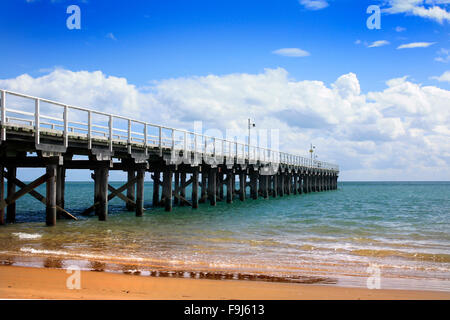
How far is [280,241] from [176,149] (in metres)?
11.0

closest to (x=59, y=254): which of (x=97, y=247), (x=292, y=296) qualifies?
(x=97, y=247)

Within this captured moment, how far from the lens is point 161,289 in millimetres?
6719

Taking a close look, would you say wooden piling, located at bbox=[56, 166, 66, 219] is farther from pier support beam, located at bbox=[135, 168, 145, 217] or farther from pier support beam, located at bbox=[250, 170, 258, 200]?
pier support beam, located at bbox=[250, 170, 258, 200]

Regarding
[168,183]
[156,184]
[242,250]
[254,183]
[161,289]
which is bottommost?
[242,250]

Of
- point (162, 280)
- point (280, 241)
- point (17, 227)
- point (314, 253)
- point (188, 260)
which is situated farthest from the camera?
point (17, 227)

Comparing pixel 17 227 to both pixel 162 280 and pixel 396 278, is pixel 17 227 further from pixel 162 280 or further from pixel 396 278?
pixel 396 278

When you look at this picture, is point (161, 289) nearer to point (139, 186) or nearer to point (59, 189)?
point (59, 189)

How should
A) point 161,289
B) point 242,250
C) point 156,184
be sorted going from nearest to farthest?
point 161,289 → point 242,250 → point 156,184

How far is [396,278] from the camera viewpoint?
8.46 m

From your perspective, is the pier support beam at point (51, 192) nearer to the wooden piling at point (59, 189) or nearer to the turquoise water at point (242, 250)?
the turquoise water at point (242, 250)

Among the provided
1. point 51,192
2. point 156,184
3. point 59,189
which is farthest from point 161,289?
point 156,184

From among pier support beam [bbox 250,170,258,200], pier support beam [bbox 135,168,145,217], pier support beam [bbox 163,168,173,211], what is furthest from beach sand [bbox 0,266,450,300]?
pier support beam [bbox 250,170,258,200]

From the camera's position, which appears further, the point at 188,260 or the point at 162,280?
the point at 188,260
